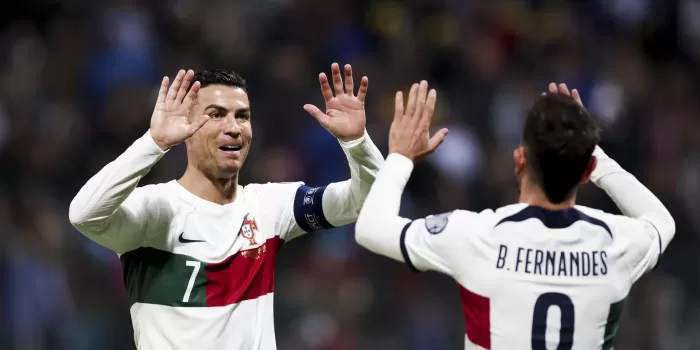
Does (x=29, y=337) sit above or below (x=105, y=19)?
below

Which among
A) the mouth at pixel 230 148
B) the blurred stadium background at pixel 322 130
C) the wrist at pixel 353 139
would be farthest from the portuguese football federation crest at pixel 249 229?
the blurred stadium background at pixel 322 130

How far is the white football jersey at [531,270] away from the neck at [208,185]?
5.34 feet

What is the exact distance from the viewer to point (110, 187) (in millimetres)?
4551

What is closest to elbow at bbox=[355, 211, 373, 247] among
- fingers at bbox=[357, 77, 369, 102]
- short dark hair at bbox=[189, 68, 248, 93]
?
fingers at bbox=[357, 77, 369, 102]

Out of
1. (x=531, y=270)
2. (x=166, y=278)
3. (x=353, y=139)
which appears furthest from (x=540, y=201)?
(x=166, y=278)

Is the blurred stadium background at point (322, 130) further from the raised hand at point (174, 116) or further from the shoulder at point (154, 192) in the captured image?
the raised hand at point (174, 116)

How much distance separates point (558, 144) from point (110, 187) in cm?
203

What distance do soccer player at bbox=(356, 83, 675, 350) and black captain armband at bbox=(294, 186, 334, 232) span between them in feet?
4.58

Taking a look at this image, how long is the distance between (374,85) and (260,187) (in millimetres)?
5940

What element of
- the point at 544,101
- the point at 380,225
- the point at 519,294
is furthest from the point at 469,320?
the point at 544,101

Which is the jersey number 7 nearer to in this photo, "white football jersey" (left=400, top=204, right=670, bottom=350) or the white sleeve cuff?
"white football jersey" (left=400, top=204, right=670, bottom=350)

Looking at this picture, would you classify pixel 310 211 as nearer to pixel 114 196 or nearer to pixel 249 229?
pixel 249 229

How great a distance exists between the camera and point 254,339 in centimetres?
512

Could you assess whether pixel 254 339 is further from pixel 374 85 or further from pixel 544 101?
pixel 374 85
